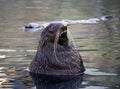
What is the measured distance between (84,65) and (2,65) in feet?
5.35

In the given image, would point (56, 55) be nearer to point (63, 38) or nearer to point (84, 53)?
point (63, 38)

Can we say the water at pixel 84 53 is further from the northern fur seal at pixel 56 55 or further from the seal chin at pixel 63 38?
the seal chin at pixel 63 38

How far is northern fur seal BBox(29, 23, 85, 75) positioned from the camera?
9.38 meters

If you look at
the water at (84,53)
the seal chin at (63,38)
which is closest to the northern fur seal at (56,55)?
the seal chin at (63,38)

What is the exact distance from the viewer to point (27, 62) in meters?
10.8

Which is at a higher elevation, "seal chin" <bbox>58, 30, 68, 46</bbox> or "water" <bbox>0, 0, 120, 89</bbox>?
"seal chin" <bbox>58, 30, 68, 46</bbox>

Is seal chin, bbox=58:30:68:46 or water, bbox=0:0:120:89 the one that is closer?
water, bbox=0:0:120:89

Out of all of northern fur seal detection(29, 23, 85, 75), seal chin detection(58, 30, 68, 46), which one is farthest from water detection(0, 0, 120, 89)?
seal chin detection(58, 30, 68, 46)

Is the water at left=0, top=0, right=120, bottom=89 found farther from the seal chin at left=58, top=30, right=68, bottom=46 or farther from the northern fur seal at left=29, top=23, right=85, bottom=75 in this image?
the seal chin at left=58, top=30, right=68, bottom=46

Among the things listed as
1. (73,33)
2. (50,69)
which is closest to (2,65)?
Result: (50,69)

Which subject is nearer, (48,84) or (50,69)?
(48,84)

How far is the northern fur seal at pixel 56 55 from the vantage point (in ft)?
30.8

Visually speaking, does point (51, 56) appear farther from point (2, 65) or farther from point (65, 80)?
point (2, 65)

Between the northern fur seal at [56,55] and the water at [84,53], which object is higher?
the northern fur seal at [56,55]
